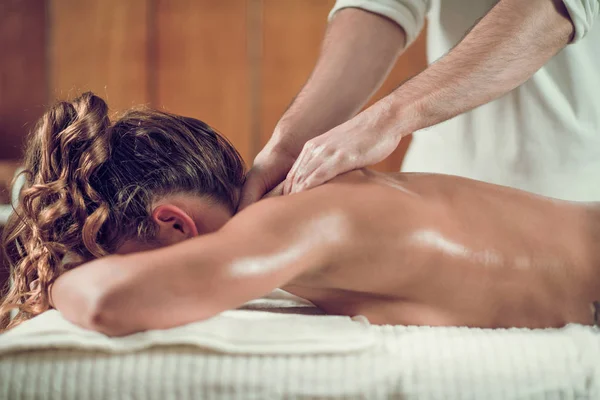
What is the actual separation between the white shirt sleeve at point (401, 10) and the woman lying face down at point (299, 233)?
0.65 meters

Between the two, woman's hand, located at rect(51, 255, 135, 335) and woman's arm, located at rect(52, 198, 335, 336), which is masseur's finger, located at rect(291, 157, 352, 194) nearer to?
woman's arm, located at rect(52, 198, 335, 336)

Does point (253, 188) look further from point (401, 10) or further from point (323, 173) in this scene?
point (401, 10)

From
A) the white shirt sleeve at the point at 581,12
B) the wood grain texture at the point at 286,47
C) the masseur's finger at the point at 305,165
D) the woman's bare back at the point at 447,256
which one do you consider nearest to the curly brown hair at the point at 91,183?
the masseur's finger at the point at 305,165

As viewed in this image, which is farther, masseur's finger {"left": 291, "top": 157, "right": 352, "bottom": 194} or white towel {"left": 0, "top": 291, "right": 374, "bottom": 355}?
masseur's finger {"left": 291, "top": 157, "right": 352, "bottom": 194}

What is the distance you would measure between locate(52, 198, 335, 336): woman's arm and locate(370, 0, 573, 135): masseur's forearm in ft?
1.22

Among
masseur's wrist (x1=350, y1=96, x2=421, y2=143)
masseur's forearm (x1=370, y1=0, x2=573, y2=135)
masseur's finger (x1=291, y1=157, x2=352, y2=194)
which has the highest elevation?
masseur's forearm (x1=370, y1=0, x2=573, y2=135)

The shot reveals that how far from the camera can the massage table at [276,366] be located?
0.79 meters

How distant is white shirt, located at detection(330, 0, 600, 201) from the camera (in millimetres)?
1470

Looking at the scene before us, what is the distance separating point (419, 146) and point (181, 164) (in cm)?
79

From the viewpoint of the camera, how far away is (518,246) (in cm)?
100

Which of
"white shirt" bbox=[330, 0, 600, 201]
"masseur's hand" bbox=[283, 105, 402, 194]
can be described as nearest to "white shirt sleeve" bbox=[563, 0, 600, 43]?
"white shirt" bbox=[330, 0, 600, 201]

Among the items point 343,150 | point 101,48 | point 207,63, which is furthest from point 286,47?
point 343,150

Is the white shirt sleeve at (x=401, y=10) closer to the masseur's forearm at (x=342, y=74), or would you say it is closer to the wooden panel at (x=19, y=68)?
the masseur's forearm at (x=342, y=74)

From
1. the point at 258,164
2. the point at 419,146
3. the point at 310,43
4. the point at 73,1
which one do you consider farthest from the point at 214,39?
the point at 258,164
